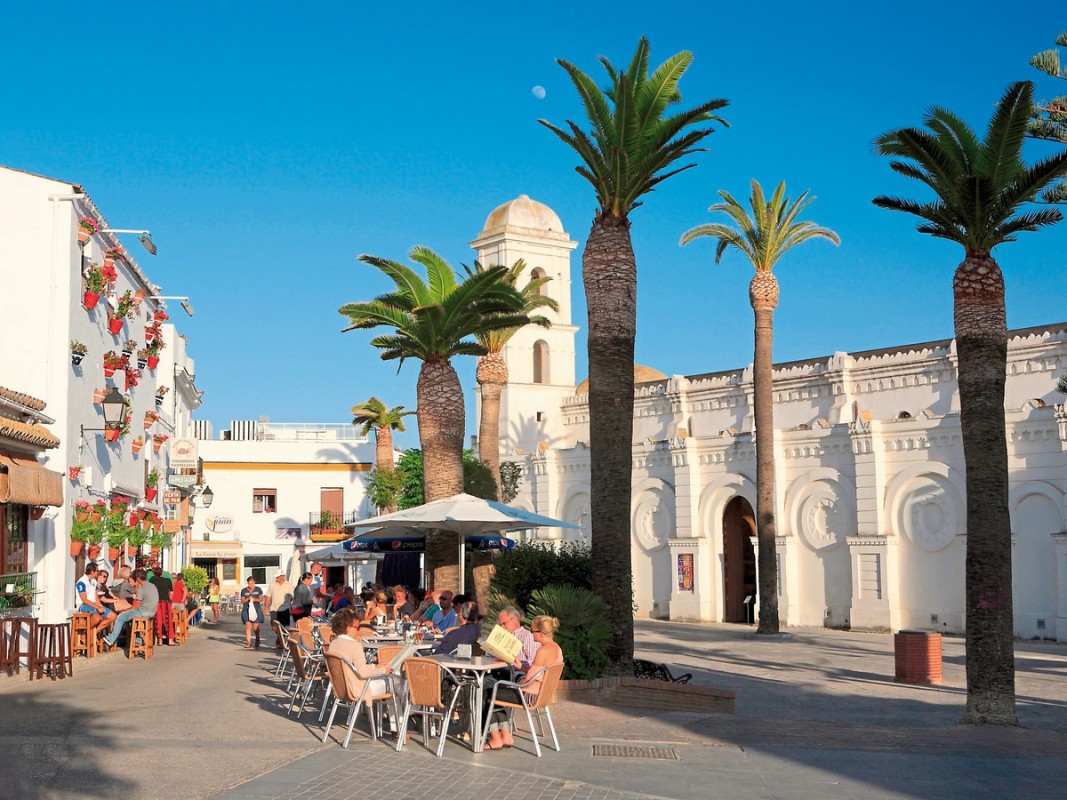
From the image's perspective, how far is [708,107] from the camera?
19.0 metres

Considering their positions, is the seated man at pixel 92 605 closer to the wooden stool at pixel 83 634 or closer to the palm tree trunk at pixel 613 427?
the wooden stool at pixel 83 634

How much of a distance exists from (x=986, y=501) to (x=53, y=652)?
12.9 meters

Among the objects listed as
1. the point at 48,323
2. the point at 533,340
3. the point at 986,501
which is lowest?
the point at 986,501

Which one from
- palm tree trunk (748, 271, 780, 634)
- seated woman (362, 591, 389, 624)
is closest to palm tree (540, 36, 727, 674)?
seated woman (362, 591, 389, 624)

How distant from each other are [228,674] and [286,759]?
918 centimetres

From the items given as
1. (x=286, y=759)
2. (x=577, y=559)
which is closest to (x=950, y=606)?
(x=577, y=559)

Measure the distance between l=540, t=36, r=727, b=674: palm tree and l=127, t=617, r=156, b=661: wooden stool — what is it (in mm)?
9334

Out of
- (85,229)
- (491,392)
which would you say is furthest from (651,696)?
(491,392)

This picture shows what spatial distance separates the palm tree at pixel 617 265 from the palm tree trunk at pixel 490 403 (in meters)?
21.6

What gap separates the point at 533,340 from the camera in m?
62.7

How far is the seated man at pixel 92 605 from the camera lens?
22.3m

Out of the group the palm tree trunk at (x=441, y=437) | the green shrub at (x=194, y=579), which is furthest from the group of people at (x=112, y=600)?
the green shrub at (x=194, y=579)

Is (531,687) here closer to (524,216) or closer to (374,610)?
(374,610)

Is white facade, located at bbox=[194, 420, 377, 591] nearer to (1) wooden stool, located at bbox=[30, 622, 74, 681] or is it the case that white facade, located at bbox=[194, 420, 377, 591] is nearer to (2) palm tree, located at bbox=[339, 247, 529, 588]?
(2) palm tree, located at bbox=[339, 247, 529, 588]
